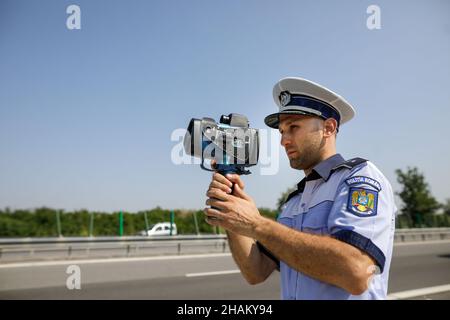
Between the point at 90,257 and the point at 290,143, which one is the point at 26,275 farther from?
the point at 290,143

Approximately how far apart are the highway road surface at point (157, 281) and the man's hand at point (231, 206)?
236 inches

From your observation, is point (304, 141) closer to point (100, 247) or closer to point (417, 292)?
point (417, 292)

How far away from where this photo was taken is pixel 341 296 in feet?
4.78

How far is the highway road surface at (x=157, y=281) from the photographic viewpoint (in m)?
7.12

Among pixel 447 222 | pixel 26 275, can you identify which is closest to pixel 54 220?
pixel 26 275

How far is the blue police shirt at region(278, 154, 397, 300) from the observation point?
138 centimetres

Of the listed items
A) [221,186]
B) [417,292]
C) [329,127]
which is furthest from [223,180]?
[417,292]

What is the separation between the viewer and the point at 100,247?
1117 cm

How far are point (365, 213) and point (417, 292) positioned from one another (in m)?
7.21

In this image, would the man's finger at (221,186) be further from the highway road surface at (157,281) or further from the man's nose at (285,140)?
the highway road surface at (157,281)

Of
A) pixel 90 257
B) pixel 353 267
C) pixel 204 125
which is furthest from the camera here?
pixel 90 257

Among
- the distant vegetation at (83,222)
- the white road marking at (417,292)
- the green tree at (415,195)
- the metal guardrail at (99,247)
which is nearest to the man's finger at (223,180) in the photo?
the white road marking at (417,292)

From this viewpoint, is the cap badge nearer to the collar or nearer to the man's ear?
the man's ear

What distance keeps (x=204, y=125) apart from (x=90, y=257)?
1067cm
